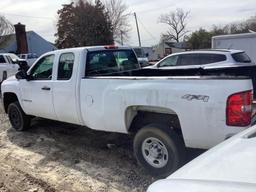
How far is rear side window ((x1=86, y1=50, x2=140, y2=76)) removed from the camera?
6.71m

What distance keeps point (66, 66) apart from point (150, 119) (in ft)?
6.66

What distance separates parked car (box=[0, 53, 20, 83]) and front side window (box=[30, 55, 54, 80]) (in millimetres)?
10448

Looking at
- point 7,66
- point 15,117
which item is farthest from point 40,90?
point 7,66

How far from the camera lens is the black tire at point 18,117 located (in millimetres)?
8310

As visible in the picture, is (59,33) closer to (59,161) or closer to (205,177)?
(59,161)

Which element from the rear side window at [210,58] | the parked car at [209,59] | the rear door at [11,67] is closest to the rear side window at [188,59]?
the parked car at [209,59]

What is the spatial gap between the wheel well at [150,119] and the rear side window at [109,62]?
51.0 inches

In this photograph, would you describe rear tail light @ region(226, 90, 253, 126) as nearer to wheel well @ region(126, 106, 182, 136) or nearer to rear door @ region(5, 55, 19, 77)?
wheel well @ region(126, 106, 182, 136)

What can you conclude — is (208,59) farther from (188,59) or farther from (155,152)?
(155,152)

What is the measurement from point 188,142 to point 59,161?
2.32 meters

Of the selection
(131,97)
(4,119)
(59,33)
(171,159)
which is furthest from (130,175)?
(59,33)

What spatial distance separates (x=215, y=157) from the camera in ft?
8.07

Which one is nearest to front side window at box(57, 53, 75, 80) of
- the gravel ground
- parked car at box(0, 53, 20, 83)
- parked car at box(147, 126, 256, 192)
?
the gravel ground

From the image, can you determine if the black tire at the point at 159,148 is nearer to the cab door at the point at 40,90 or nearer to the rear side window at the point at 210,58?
the cab door at the point at 40,90
